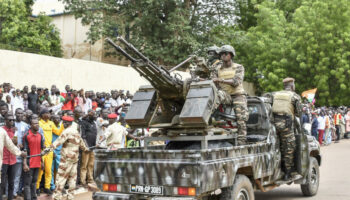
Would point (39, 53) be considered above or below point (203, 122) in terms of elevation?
above

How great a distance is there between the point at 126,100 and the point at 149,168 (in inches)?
402

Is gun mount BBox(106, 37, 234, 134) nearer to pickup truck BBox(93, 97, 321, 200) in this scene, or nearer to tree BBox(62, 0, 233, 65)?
pickup truck BBox(93, 97, 321, 200)

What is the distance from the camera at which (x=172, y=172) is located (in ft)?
19.3

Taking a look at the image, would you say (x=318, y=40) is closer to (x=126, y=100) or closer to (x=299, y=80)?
(x=299, y=80)

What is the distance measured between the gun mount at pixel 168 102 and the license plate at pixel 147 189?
1.11m

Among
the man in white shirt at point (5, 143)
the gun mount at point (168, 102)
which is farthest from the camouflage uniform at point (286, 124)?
the man in white shirt at point (5, 143)

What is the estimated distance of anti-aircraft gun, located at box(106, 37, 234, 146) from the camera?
6480 mm

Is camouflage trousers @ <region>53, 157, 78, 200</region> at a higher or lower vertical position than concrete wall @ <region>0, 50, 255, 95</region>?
lower

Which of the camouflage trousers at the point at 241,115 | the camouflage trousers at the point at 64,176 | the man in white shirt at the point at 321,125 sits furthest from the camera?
the man in white shirt at the point at 321,125

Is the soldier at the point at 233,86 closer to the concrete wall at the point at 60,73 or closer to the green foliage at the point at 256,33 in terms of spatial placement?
the concrete wall at the point at 60,73

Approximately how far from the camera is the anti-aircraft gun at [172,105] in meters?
6.48

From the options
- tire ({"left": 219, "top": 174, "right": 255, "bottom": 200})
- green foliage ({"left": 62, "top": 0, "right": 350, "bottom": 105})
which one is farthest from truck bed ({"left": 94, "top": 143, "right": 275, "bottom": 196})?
green foliage ({"left": 62, "top": 0, "right": 350, "bottom": 105})

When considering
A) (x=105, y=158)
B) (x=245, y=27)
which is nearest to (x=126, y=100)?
(x=105, y=158)

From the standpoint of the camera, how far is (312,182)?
932cm
